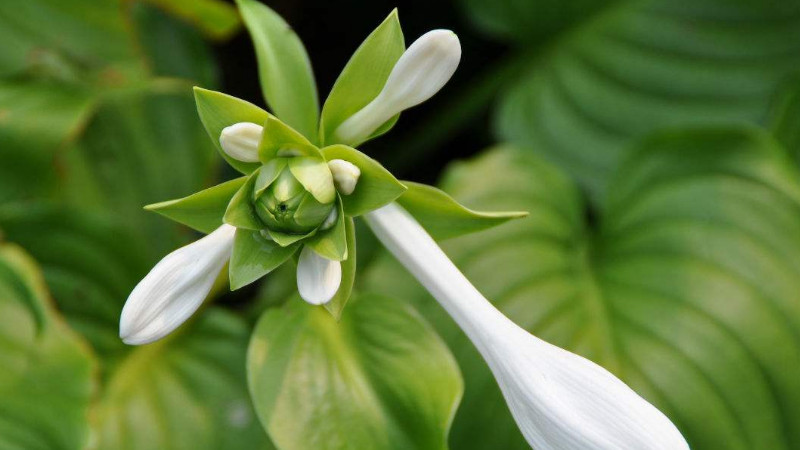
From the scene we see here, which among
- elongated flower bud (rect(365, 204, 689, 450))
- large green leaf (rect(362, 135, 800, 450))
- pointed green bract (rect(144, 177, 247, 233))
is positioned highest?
pointed green bract (rect(144, 177, 247, 233))

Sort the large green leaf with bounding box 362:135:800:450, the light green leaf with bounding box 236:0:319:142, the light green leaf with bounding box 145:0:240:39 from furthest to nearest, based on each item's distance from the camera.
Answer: the light green leaf with bounding box 145:0:240:39 → the large green leaf with bounding box 362:135:800:450 → the light green leaf with bounding box 236:0:319:142

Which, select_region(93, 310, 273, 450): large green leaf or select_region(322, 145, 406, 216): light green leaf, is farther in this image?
select_region(93, 310, 273, 450): large green leaf

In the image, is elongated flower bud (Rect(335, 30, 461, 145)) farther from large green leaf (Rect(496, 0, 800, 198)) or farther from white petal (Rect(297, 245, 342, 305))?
large green leaf (Rect(496, 0, 800, 198))

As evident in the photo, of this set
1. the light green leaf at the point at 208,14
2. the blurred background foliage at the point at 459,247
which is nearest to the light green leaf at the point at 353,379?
the blurred background foliage at the point at 459,247

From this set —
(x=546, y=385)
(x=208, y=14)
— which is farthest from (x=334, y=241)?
(x=208, y=14)

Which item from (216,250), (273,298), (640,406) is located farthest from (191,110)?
(640,406)

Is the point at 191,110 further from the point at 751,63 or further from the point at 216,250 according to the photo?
the point at 751,63

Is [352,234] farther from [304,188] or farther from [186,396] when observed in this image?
[186,396]

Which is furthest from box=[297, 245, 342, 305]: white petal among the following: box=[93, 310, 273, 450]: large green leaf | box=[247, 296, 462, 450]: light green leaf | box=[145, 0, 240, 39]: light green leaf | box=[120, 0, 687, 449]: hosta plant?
box=[145, 0, 240, 39]: light green leaf
